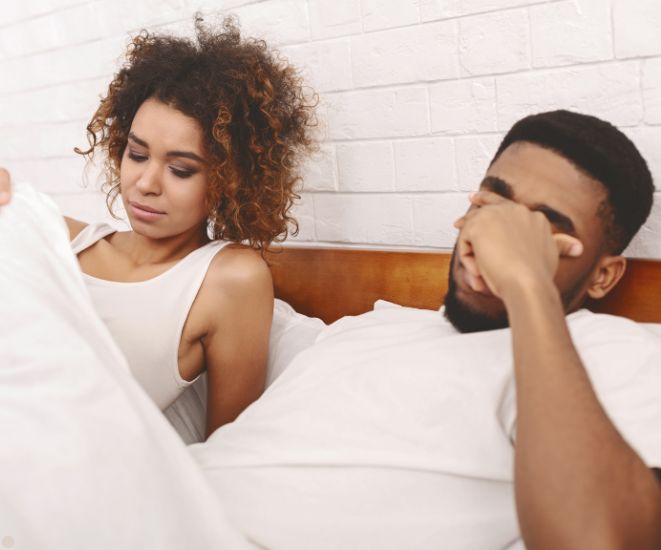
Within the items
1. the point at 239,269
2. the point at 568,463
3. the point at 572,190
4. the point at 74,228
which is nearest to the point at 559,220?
the point at 572,190

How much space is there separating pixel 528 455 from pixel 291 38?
1.21 meters

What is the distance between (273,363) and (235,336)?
0.37 feet

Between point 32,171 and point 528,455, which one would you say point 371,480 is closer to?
point 528,455

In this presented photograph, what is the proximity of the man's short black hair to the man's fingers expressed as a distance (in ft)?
0.42

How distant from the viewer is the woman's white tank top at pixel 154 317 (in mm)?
1398

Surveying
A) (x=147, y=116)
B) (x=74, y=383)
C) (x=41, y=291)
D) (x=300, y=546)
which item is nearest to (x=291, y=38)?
(x=147, y=116)

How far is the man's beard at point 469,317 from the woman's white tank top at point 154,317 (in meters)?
0.57

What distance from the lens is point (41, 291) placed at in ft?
3.20

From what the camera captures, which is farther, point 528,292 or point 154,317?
point 154,317

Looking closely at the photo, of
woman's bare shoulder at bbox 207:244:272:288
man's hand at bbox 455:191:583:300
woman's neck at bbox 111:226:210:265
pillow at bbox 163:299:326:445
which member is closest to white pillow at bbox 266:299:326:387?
pillow at bbox 163:299:326:445

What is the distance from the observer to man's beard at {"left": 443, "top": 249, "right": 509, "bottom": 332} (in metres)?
1.06

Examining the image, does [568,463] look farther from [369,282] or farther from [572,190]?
[369,282]

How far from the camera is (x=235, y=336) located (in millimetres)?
1423

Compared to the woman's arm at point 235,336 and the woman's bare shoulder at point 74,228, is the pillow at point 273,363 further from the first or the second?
the woman's bare shoulder at point 74,228
